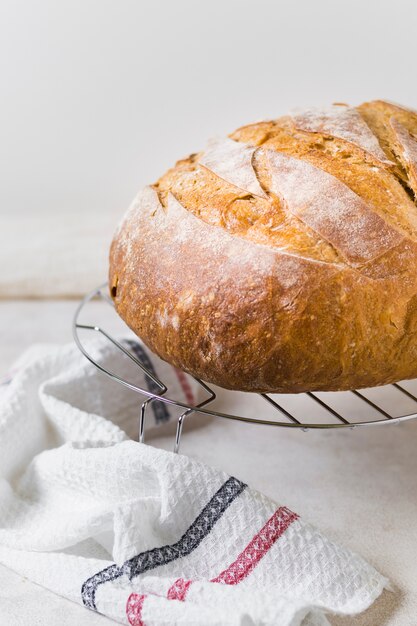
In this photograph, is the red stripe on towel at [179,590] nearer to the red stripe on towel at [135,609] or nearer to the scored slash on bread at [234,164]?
the red stripe on towel at [135,609]

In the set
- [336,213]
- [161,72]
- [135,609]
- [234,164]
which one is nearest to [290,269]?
[336,213]

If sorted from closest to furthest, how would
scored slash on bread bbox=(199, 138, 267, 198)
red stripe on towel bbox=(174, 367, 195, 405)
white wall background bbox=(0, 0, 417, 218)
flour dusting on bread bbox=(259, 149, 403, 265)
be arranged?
Answer: flour dusting on bread bbox=(259, 149, 403, 265) < scored slash on bread bbox=(199, 138, 267, 198) < red stripe on towel bbox=(174, 367, 195, 405) < white wall background bbox=(0, 0, 417, 218)

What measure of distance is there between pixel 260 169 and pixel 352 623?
29.6 inches

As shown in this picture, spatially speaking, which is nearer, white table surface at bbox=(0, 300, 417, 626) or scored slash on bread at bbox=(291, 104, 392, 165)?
white table surface at bbox=(0, 300, 417, 626)

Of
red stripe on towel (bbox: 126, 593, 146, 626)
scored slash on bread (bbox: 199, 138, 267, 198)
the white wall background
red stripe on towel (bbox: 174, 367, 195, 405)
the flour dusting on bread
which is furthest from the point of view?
the white wall background

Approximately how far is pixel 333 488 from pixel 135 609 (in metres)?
0.49

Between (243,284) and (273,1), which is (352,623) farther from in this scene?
(273,1)

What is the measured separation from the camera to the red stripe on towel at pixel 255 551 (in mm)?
1283

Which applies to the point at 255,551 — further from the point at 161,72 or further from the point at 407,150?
the point at 161,72

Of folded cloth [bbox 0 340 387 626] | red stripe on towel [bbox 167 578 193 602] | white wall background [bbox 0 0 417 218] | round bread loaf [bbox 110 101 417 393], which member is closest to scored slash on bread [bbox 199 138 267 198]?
round bread loaf [bbox 110 101 417 393]

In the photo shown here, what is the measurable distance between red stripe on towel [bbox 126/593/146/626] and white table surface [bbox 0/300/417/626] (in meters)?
0.06


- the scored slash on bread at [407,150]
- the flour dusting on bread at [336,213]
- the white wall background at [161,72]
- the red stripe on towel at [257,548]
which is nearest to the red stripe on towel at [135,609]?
the red stripe on towel at [257,548]

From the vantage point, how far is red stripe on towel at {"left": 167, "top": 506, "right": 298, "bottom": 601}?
1283 millimetres

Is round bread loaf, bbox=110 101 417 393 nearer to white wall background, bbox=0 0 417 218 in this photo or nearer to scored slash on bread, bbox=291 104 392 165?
scored slash on bread, bbox=291 104 392 165
